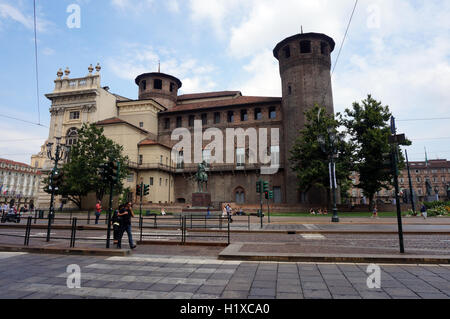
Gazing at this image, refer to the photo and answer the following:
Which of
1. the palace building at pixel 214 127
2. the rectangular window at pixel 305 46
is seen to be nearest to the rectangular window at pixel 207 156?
the palace building at pixel 214 127

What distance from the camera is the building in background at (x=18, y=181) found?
75.0 m

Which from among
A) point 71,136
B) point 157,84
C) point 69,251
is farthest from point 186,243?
point 157,84

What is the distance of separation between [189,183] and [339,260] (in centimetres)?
3788

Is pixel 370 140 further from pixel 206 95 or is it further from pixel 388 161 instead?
pixel 206 95

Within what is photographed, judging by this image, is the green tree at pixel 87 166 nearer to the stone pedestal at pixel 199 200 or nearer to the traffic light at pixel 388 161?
the stone pedestal at pixel 199 200

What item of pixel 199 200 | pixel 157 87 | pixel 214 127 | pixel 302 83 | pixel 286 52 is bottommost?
pixel 199 200

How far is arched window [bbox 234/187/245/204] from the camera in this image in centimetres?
4009

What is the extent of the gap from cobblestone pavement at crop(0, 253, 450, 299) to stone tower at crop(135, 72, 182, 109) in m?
43.7

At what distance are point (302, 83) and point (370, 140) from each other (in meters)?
12.5

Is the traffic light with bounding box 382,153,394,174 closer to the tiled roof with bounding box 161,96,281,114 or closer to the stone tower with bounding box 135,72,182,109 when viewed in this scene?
the tiled roof with bounding box 161,96,281,114

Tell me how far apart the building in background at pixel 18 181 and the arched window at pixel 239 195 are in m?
62.6

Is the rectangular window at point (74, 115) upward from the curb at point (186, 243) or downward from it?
upward

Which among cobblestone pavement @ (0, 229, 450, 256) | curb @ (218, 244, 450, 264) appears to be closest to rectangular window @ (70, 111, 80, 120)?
cobblestone pavement @ (0, 229, 450, 256)

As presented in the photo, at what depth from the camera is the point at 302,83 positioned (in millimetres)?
37312
